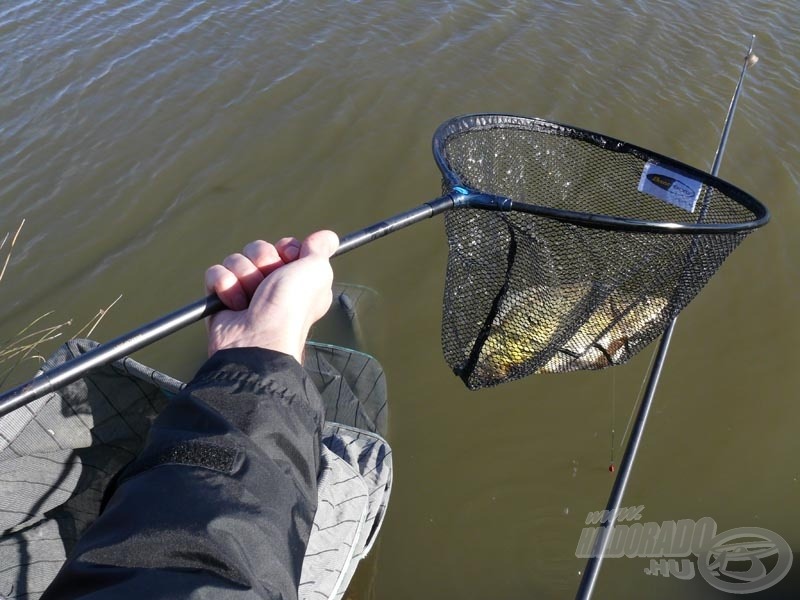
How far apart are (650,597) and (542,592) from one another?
0.53 metres

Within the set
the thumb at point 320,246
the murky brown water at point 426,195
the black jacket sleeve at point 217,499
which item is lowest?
the murky brown water at point 426,195

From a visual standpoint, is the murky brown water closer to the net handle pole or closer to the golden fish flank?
the golden fish flank

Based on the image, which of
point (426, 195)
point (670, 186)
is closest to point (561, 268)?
point (670, 186)

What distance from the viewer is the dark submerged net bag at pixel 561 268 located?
7.69 feet

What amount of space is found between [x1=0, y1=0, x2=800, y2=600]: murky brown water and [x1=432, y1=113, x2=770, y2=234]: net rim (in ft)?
5.65

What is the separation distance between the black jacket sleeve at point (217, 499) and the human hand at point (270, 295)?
0.09 meters

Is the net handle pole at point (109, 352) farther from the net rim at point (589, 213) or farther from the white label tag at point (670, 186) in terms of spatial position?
the white label tag at point (670, 186)

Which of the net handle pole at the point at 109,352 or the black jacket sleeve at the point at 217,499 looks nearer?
the black jacket sleeve at the point at 217,499

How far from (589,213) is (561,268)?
1.23ft

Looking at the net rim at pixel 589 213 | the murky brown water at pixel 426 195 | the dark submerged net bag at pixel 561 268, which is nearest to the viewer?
the net rim at pixel 589 213

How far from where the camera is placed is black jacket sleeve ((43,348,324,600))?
1019mm

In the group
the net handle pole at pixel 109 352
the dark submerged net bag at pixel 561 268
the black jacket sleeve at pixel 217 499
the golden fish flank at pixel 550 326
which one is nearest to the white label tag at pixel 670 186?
the dark submerged net bag at pixel 561 268

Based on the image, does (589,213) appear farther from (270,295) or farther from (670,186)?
(270,295)

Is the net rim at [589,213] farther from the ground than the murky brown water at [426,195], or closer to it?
farther from the ground
